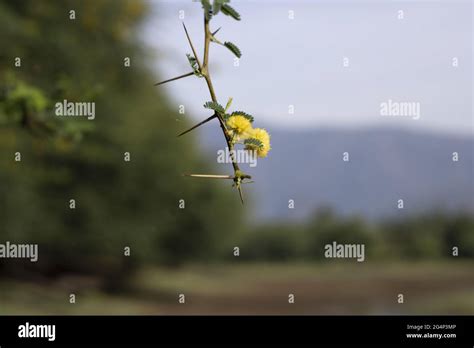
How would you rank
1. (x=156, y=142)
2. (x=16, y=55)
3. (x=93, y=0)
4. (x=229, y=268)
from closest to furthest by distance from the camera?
1. (x=16, y=55)
2. (x=93, y=0)
3. (x=156, y=142)
4. (x=229, y=268)

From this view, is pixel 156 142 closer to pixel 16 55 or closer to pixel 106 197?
pixel 106 197

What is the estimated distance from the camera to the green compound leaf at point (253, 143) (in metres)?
1.79

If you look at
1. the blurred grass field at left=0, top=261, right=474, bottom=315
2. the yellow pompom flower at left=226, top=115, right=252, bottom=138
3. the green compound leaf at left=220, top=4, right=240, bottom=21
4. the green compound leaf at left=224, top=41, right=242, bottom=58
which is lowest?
the blurred grass field at left=0, top=261, right=474, bottom=315

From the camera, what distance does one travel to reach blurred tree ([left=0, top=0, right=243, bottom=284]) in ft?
59.6

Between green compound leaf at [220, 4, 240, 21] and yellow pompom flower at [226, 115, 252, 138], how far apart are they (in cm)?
26

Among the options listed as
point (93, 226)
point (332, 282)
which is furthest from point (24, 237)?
point (332, 282)

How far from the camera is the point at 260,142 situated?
180 cm

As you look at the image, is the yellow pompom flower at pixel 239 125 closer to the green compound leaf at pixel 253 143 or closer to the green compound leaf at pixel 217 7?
the green compound leaf at pixel 253 143

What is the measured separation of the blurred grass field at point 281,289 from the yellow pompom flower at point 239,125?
85.3 ft

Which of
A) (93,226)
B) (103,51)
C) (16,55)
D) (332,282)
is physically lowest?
(332,282)

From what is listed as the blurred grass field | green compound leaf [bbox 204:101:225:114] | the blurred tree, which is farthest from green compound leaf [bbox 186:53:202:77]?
the blurred grass field

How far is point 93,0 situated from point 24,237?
7.05 metres

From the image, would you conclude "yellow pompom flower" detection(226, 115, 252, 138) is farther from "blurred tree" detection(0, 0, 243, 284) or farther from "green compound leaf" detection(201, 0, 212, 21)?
"blurred tree" detection(0, 0, 243, 284)

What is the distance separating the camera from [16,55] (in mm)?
14523
